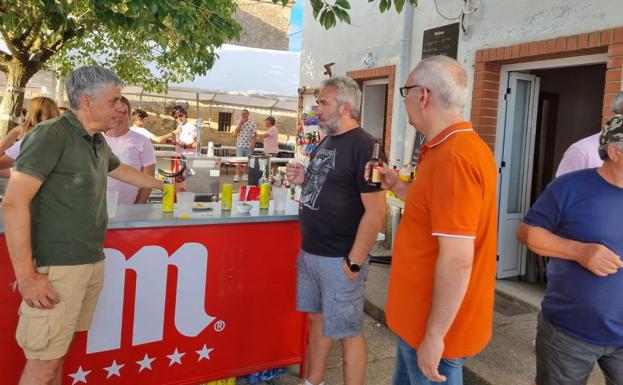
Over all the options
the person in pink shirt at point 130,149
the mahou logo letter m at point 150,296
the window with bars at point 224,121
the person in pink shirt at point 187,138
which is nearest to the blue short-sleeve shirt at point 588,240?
the mahou logo letter m at point 150,296

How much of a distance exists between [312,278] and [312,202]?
472 millimetres

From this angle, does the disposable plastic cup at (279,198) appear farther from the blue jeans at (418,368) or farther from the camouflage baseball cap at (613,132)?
the camouflage baseball cap at (613,132)

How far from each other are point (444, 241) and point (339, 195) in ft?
3.86

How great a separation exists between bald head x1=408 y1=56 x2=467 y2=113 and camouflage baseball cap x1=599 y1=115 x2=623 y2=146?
2.16ft

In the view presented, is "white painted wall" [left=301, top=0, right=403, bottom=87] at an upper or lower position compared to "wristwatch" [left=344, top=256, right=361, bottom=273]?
upper

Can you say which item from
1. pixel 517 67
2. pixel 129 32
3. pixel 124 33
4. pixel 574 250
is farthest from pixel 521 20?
pixel 129 32

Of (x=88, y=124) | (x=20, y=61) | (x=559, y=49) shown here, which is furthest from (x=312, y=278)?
(x=20, y=61)

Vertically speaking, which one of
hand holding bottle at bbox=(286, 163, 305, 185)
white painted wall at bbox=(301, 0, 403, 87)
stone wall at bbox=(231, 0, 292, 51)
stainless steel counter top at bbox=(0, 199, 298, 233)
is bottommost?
stainless steel counter top at bbox=(0, 199, 298, 233)

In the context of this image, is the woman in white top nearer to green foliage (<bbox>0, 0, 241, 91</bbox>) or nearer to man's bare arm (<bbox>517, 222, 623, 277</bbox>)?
green foliage (<bbox>0, 0, 241, 91</bbox>)

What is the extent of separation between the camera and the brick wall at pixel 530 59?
3920 mm

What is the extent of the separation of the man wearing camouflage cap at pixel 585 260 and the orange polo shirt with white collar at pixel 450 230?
1.50ft

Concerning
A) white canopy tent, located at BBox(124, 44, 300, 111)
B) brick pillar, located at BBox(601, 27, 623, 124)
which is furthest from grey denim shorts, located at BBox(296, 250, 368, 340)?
white canopy tent, located at BBox(124, 44, 300, 111)

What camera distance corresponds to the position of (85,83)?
2.33 m

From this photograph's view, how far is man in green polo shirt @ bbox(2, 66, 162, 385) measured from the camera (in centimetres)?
211
